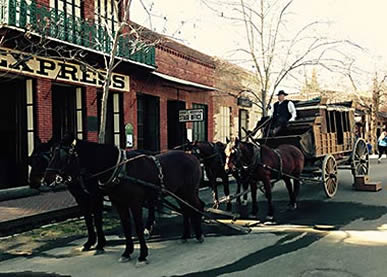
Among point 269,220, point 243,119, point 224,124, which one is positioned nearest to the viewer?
point 269,220

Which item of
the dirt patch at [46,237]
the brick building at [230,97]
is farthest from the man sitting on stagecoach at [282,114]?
the brick building at [230,97]

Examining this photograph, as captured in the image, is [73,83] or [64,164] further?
[73,83]

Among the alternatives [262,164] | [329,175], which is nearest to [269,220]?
[262,164]

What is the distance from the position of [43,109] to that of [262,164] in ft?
25.4

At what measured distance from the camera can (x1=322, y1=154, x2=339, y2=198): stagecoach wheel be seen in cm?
1052

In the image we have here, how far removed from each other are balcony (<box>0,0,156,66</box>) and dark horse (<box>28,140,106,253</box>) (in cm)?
533

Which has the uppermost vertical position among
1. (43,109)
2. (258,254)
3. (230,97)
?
(230,97)

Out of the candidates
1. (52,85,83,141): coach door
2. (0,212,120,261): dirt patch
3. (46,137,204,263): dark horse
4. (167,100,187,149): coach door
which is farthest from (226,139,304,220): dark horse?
(167,100,187,149): coach door

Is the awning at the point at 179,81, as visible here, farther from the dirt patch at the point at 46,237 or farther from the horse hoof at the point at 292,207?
the horse hoof at the point at 292,207

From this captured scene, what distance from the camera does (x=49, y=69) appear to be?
42.6ft

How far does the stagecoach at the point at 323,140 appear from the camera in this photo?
10.8m

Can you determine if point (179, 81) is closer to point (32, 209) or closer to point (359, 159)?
point (359, 159)

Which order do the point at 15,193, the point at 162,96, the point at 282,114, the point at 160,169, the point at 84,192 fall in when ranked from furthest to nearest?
the point at 162,96
the point at 15,193
the point at 282,114
the point at 84,192
the point at 160,169

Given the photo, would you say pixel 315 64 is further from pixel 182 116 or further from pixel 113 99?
pixel 113 99
